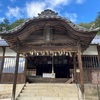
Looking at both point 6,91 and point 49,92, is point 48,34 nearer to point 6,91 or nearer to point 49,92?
point 49,92

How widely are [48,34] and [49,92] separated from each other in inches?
125

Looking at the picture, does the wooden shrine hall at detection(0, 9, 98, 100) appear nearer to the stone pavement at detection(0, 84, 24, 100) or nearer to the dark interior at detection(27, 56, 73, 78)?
the stone pavement at detection(0, 84, 24, 100)

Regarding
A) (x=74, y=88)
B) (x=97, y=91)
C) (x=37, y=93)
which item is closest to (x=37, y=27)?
(x=37, y=93)

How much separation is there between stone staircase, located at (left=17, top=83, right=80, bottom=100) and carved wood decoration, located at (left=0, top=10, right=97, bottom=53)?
2336 mm

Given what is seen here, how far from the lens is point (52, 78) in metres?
11.4

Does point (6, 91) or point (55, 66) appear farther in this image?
point (55, 66)

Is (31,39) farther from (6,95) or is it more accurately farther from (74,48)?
(6,95)

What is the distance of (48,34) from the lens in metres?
7.25

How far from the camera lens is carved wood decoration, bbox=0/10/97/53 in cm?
689

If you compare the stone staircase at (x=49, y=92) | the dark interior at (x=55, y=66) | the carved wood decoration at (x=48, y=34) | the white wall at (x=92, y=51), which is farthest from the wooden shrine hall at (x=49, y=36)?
the dark interior at (x=55, y=66)

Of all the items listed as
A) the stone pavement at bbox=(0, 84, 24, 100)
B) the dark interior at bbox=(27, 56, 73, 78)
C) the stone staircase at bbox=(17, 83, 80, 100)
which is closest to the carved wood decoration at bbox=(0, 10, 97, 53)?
the stone staircase at bbox=(17, 83, 80, 100)

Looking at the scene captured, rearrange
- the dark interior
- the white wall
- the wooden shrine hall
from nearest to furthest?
the wooden shrine hall
the white wall
the dark interior

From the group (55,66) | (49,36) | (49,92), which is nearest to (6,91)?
(49,92)

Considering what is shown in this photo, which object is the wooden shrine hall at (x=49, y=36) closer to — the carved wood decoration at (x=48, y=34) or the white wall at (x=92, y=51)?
the carved wood decoration at (x=48, y=34)
